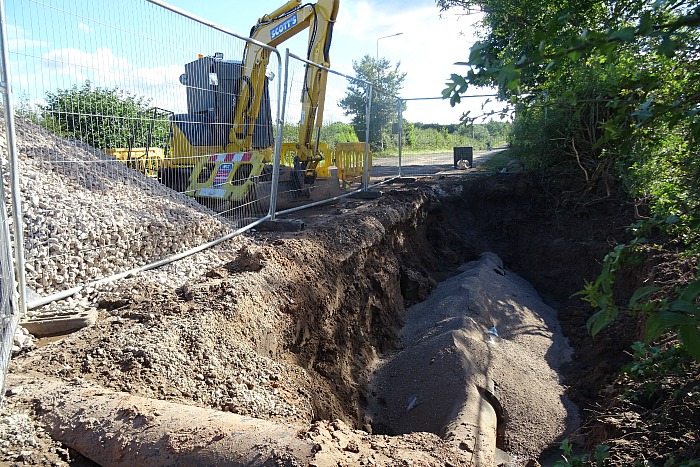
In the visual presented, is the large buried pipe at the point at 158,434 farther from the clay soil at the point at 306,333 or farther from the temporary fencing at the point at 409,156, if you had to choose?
the temporary fencing at the point at 409,156

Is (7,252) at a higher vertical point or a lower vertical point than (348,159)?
lower

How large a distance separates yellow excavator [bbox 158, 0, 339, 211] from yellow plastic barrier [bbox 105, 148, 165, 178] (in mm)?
135

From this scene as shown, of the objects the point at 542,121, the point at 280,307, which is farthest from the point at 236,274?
the point at 542,121

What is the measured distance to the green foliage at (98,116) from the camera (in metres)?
4.32

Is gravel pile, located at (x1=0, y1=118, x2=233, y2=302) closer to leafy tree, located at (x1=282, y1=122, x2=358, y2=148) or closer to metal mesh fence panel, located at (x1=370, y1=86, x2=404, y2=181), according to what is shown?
leafy tree, located at (x1=282, y1=122, x2=358, y2=148)

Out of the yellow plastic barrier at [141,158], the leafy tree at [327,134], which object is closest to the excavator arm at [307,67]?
the leafy tree at [327,134]

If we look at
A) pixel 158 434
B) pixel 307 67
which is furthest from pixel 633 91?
pixel 307 67

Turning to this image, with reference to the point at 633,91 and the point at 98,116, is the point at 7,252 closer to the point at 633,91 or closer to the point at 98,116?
the point at 98,116

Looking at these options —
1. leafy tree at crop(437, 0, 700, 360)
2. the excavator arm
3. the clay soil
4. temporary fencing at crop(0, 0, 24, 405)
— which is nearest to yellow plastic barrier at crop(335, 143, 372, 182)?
the clay soil

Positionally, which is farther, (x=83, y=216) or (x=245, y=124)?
(x=245, y=124)

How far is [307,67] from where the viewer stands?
31.5 feet

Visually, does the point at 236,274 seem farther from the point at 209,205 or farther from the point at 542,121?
the point at 542,121

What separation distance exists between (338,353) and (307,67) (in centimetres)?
565

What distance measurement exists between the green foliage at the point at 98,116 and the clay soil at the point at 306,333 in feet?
4.38
